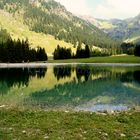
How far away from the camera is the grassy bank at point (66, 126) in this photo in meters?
→ 22.0

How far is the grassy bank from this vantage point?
72.1ft

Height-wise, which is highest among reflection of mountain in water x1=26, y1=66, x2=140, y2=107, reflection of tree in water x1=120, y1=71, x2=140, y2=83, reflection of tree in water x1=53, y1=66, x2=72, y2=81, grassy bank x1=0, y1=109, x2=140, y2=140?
grassy bank x1=0, y1=109, x2=140, y2=140

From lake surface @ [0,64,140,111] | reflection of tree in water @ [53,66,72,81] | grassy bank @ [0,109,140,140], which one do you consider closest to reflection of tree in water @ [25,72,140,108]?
lake surface @ [0,64,140,111]

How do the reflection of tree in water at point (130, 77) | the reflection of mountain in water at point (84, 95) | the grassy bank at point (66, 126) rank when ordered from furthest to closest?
the reflection of tree in water at point (130, 77), the reflection of mountain in water at point (84, 95), the grassy bank at point (66, 126)

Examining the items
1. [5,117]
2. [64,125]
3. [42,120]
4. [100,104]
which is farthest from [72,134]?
[100,104]

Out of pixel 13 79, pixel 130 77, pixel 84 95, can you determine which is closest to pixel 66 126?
pixel 84 95

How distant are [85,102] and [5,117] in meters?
19.7

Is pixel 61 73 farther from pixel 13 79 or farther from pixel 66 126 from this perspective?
pixel 66 126

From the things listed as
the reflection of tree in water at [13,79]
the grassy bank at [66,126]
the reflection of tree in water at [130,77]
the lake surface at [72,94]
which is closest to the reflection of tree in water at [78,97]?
the lake surface at [72,94]

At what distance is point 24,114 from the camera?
29.0 m

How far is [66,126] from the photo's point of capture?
81.2 ft

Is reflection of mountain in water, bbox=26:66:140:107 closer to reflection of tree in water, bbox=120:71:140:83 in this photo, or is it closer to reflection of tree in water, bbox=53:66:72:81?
reflection of tree in water, bbox=120:71:140:83

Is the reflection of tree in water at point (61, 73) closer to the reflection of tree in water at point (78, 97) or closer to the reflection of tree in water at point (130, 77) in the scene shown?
the reflection of tree in water at point (130, 77)

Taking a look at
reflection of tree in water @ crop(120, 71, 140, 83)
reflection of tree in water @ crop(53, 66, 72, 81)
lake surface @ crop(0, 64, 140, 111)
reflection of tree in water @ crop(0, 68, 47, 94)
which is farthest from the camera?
reflection of tree in water @ crop(53, 66, 72, 81)
